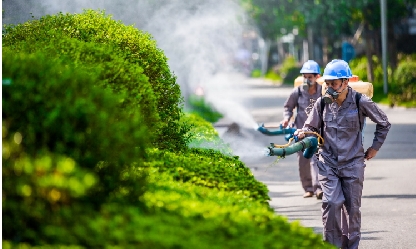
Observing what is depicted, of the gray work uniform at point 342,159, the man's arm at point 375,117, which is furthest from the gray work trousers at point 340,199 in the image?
the man's arm at point 375,117

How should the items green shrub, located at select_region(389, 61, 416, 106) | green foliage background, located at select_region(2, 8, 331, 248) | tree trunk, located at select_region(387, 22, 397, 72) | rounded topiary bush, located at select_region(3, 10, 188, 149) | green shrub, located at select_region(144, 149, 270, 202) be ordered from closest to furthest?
green foliage background, located at select_region(2, 8, 331, 248), green shrub, located at select_region(144, 149, 270, 202), rounded topiary bush, located at select_region(3, 10, 188, 149), green shrub, located at select_region(389, 61, 416, 106), tree trunk, located at select_region(387, 22, 397, 72)

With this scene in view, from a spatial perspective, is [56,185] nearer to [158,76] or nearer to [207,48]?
[158,76]

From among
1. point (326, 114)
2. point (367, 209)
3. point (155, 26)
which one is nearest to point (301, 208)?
point (367, 209)

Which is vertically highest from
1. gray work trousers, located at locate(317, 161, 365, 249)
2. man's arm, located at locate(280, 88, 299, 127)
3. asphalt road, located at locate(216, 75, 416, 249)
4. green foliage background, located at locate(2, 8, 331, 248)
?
green foliage background, located at locate(2, 8, 331, 248)

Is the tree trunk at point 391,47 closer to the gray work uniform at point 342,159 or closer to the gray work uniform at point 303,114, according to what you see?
the gray work uniform at point 303,114

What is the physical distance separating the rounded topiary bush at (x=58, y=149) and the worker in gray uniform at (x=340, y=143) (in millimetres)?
3405

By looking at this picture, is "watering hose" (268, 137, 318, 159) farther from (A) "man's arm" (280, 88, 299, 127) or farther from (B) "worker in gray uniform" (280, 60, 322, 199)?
(A) "man's arm" (280, 88, 299, 127)

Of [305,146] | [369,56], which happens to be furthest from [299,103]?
[369,56]

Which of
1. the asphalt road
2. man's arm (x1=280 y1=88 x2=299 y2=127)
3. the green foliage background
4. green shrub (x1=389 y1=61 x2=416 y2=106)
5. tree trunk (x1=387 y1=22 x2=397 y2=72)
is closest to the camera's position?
the green foliage background

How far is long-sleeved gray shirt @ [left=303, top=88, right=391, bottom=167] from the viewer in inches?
322

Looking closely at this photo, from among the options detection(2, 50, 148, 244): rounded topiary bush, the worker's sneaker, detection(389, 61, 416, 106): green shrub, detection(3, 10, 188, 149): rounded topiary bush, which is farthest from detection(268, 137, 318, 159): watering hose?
detection(389, 61, 416, 106): green shrub

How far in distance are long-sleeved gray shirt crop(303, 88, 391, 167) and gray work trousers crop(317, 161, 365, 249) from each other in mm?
78

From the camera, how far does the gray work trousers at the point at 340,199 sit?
820 centimetres

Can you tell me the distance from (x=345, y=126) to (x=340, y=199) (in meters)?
0.61
